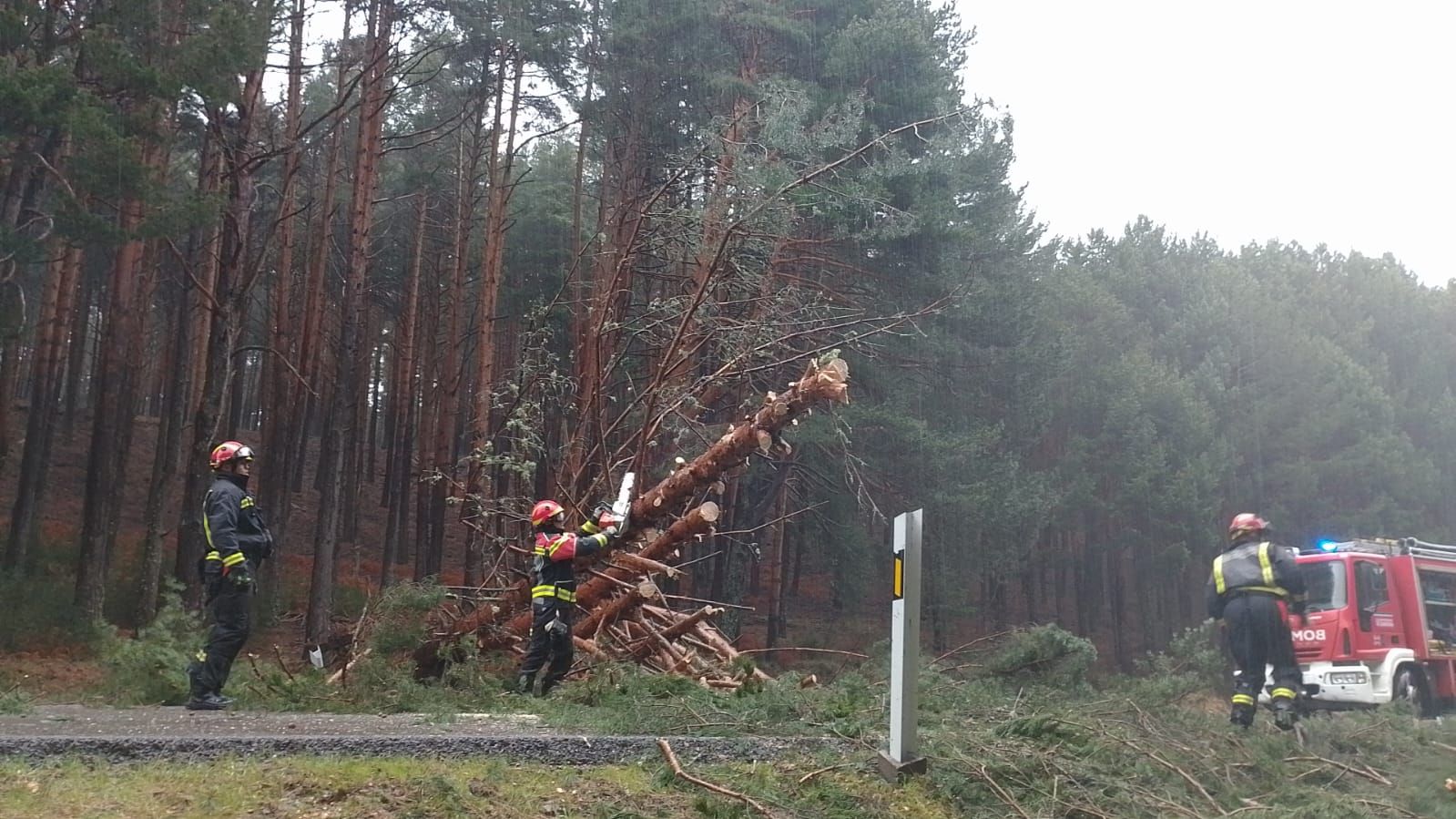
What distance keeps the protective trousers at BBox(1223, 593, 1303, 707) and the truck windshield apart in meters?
5.86

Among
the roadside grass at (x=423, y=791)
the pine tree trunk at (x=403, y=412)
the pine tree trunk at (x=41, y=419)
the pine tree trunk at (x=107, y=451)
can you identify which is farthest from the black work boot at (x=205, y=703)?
the pine tree trunk at (x=403, y=412)

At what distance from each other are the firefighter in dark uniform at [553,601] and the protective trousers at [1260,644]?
4725 millimetres

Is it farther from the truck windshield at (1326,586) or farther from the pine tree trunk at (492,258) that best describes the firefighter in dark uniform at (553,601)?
the truck windshield at (1326,586)

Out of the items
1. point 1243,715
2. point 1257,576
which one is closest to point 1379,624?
point 1257,576

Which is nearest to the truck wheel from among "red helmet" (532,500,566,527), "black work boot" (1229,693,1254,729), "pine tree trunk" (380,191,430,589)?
"black work boot" (1229,693,1254,729)

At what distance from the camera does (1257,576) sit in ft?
27.9

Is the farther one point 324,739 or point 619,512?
point 619,512

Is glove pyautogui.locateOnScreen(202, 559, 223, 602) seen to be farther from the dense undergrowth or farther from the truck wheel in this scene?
the truck wheel

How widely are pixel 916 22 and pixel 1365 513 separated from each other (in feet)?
63.3

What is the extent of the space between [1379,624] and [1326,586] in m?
0.68

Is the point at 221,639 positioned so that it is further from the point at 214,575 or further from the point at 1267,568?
the point at 1267,568

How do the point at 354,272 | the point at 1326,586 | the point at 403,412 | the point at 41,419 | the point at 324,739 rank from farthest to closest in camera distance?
the point at 403,412 → the point at 41,419 → the point at 354,272 → the point at 1326,586 → the point at 324,739

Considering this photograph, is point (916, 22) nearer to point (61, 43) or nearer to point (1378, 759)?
point (61, 43)

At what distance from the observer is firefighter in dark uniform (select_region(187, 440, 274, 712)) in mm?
6926
